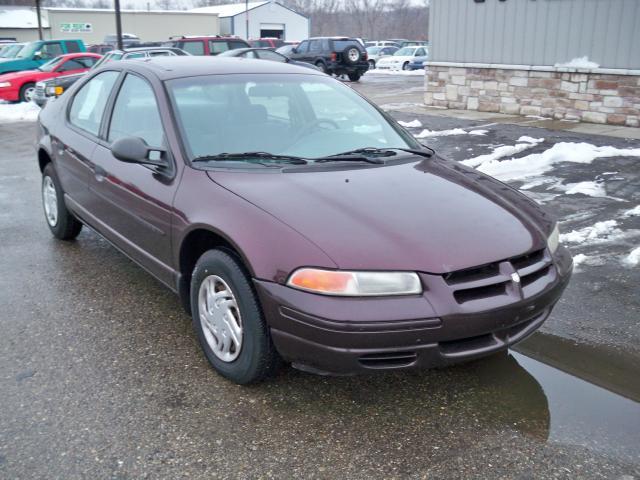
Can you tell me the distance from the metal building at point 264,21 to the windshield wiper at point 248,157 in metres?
52.9

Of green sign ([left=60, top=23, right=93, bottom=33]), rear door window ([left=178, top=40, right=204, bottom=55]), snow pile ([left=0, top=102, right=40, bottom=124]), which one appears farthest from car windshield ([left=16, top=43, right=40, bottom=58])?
green sign ([left=60, top=23, right=93, bottom=33])

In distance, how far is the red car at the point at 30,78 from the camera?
58.8ft

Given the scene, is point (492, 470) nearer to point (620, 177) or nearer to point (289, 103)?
point (289, 103)

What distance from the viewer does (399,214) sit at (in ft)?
9.98

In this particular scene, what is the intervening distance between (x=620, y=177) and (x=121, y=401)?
21.4 ft

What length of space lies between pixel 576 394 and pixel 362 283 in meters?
1.36

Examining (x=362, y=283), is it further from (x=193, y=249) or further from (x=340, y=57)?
(x=340, y=57)

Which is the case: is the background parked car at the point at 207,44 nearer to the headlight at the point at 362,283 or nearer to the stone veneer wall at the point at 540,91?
the stone veneer wall at the point at 540,91

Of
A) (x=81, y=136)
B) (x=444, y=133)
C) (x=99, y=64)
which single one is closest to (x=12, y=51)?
(x=99, y=64)

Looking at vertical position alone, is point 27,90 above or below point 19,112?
above

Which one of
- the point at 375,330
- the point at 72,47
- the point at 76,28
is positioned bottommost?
the point at 375,330

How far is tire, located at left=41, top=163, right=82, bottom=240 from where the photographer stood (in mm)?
5375

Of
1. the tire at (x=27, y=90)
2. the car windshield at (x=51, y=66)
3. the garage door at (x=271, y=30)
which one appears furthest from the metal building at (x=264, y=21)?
the tire at (x=27, y=90)

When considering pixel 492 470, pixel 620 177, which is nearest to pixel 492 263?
pixel 492 470
